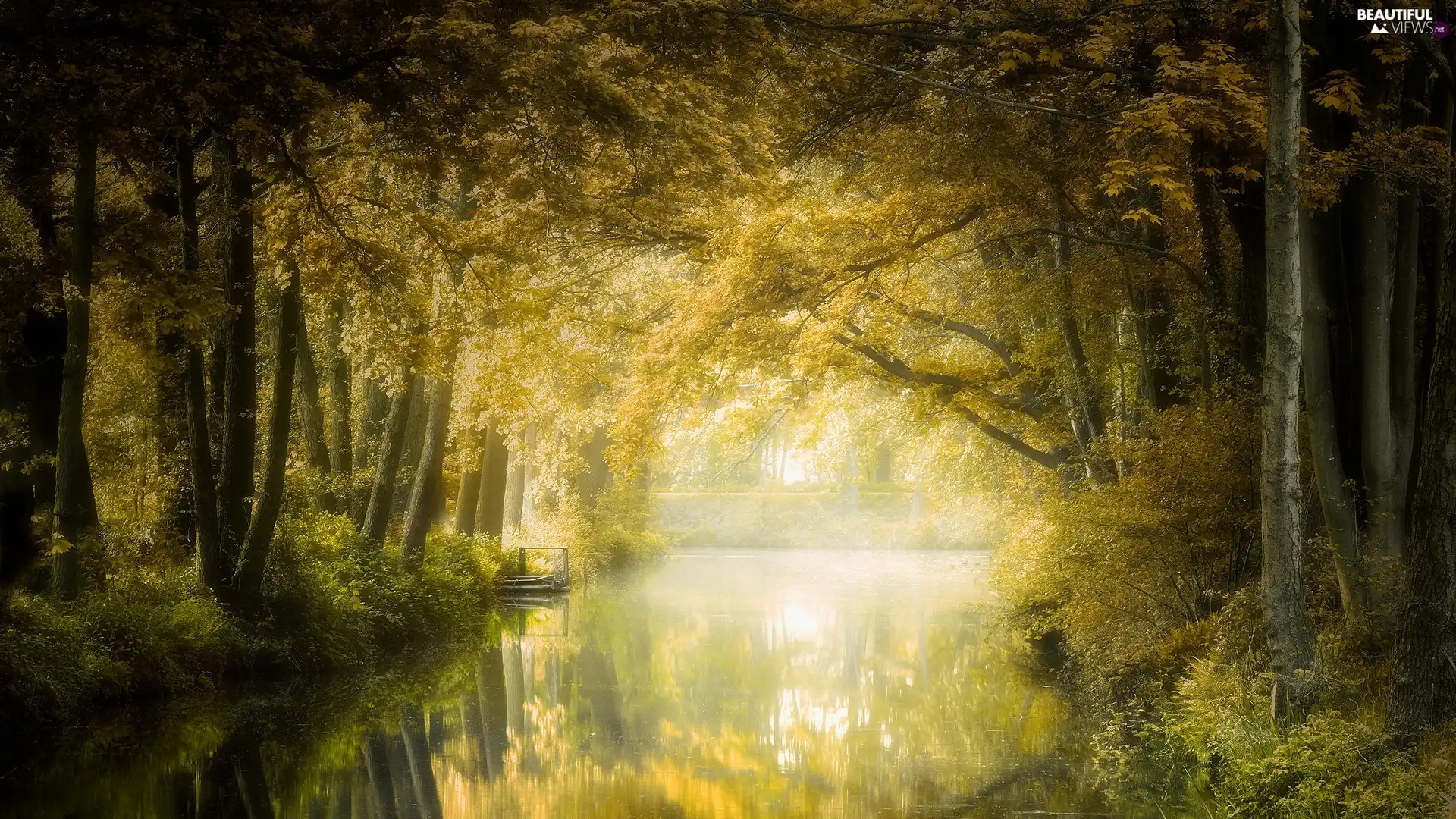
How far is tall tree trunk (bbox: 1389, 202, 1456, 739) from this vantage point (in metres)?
7.21

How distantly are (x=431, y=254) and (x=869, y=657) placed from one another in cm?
802

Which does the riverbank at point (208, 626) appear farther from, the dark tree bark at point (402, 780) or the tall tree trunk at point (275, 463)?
the dark tree bark at point (402, 780)

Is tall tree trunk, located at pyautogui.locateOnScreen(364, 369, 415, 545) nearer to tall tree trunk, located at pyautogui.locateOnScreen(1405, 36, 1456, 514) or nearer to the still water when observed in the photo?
the still water

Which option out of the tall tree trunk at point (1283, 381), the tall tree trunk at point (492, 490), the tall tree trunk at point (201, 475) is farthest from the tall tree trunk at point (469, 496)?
the tall tree trunk at point (1283, 381)

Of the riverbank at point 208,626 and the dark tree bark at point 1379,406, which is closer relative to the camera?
the dark tree bark at point 1379,406

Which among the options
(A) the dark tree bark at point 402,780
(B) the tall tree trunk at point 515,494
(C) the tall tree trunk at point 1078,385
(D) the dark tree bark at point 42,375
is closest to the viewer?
(A) the dark tree bark at point 402,780

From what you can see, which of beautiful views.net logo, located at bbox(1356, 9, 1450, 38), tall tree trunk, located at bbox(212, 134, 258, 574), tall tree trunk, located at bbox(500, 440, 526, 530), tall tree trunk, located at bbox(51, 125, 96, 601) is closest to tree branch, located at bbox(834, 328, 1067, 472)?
tall tree trunk, located at bbox(212, 134, 258, 574)

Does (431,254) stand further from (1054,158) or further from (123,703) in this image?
(1054,158)

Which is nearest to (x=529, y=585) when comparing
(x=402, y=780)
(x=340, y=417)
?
(x=340, y=417)

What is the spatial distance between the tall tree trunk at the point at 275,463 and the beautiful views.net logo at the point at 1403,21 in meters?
10.7

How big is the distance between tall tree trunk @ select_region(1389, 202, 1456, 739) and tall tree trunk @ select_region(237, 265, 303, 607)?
36.7ft

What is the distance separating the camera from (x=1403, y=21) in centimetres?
870

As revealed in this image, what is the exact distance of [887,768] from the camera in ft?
33.3

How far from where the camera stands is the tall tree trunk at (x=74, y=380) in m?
11.9
